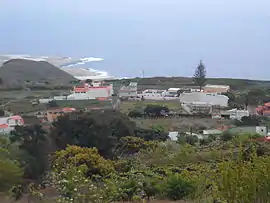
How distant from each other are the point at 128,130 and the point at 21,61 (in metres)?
43.2

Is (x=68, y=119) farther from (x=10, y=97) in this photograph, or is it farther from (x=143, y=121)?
(x=10, y=97)

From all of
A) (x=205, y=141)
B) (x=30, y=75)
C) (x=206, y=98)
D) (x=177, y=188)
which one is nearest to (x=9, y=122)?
(x=205, y=141)

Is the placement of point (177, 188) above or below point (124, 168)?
above

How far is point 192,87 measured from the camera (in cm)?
4803

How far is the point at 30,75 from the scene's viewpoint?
2174 inches

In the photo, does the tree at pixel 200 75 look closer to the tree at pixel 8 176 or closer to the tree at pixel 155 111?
the tree at pixel 155 111

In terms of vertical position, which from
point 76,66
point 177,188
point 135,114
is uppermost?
point 76,66

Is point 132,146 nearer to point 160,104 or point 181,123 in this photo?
point 181,123

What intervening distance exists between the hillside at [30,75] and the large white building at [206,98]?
710 inches

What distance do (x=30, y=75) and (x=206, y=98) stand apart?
25.2 metres

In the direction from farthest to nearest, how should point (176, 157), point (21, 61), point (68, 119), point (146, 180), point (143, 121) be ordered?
1. point (21, 61)
2. point (143, 121)
3. point (68, 119)
4. point (176, 157)
5. point (146, 180)

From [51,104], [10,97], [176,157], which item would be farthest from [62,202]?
[10,97]

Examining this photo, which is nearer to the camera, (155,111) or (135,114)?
(135,114)

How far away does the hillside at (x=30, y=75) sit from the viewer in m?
49.5
